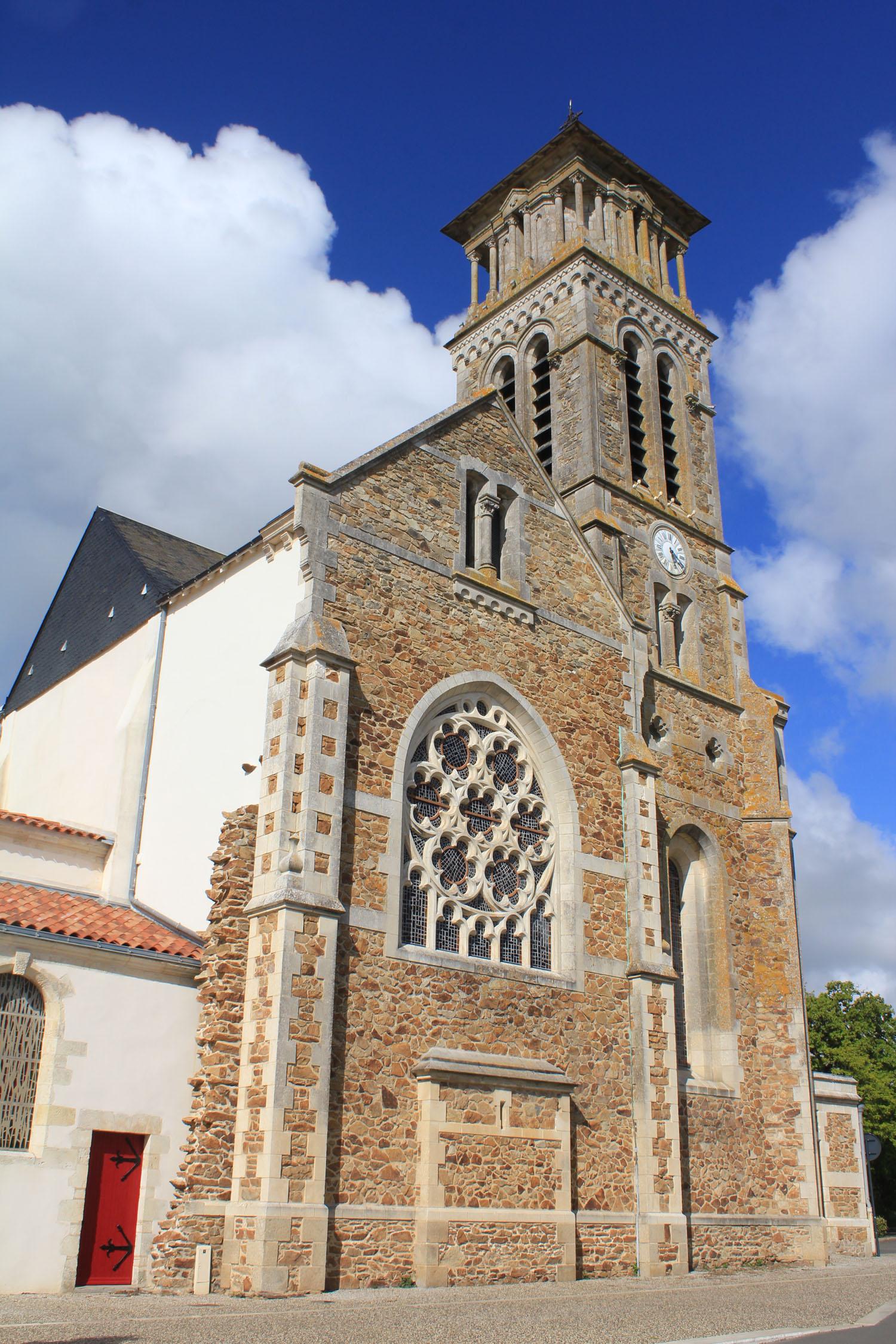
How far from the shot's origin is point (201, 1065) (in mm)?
12852

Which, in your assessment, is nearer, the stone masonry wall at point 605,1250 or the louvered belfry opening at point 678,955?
the stone masonry wall at point 605,1250

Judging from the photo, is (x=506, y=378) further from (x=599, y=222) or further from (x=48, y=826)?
(x=48, y=826)

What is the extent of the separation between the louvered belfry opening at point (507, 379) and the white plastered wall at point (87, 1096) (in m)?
16.0

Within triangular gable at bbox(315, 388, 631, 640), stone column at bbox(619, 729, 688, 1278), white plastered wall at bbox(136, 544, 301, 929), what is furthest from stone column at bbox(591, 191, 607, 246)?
white plastered wall at bbox(136, 544, 301, 929)

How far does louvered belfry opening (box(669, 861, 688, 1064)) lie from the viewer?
Answer: 18203 millimetres

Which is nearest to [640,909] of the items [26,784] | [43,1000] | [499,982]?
[499,982]

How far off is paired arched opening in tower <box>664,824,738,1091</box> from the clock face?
5479 millimetres

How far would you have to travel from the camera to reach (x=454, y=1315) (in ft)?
33.3

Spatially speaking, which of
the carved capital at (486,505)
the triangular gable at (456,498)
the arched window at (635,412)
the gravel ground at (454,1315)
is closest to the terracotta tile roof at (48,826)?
the triangular gable at (456,498)

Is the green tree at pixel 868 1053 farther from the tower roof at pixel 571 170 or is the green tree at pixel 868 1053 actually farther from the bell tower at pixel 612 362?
the tower roof at pixel 571 170

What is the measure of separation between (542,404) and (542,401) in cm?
5

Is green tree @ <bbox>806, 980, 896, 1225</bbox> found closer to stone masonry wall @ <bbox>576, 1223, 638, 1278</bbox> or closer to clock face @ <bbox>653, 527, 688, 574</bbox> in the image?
clock face @ <bbox>653, 527, 688, 574</bbox>

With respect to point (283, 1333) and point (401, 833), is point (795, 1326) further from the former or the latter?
point (401, 833)

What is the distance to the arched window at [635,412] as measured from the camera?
2336 cm
